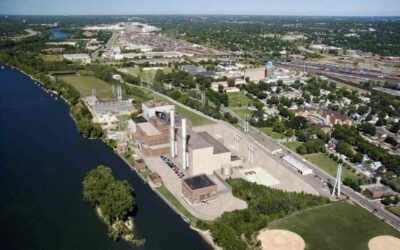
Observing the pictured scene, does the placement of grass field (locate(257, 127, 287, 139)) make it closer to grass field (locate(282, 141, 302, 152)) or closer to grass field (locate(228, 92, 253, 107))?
grass field (locate(282, 141, 302, 152))

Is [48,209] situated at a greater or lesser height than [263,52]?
lesser

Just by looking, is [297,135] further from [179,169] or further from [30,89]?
[30,89]

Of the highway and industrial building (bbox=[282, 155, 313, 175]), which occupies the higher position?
industrial building (bbox=[282, 155, 313, 175])

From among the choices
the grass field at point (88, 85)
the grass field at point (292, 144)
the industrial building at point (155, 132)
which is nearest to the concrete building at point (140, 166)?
the industrial building at point (155, 132)

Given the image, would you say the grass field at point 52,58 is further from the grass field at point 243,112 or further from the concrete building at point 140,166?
the concrete building at point 140,166

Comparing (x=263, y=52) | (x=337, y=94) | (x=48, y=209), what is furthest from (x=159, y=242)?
(x=263, y=52)

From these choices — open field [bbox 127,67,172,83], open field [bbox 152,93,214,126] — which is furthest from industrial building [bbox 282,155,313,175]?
open field [bbox 127,67,172,83]
